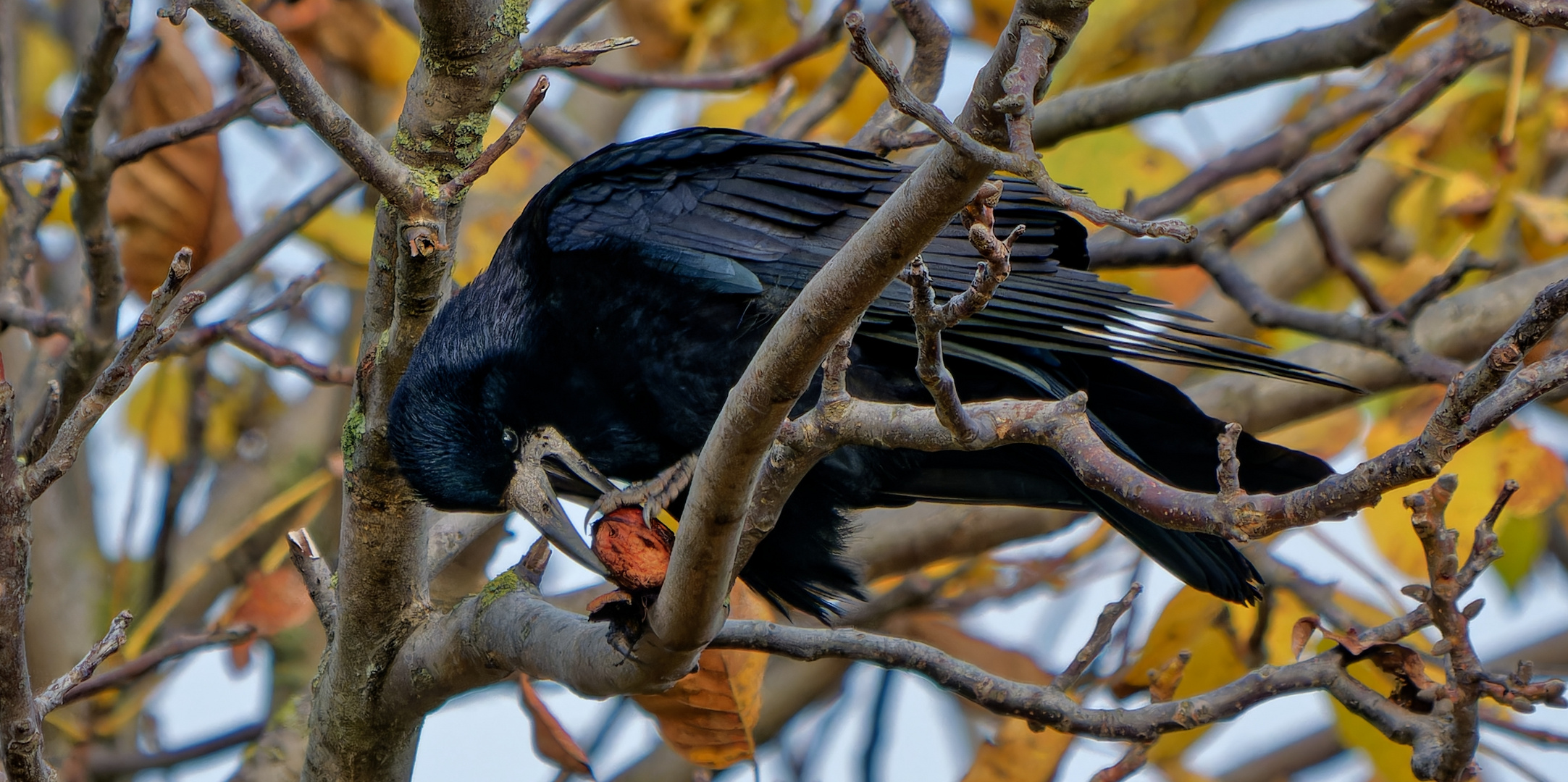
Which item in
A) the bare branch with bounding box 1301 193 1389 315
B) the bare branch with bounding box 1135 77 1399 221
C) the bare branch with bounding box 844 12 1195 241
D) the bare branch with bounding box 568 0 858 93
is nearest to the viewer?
the bare branch with bounding box 844 12 1195 241

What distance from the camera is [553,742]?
2.86 meters

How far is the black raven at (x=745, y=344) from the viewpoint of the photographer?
2916 millimetres

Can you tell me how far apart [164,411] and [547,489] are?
10.4 ft

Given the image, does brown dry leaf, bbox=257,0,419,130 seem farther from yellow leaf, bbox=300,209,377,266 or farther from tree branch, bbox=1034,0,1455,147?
tree branch, bbox=1034,0,1455,147

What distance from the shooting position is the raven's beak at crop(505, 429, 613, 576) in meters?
2.81

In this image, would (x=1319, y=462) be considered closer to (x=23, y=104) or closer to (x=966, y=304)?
(x=966, y=304)

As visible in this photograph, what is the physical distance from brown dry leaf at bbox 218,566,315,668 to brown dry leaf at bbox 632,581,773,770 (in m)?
1.15

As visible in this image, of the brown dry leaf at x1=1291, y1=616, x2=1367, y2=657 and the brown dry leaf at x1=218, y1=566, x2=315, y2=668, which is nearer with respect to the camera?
the brown dry leaf at x1=1291, y1=616, x2=1367, y2=657

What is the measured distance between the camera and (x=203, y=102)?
3617mm

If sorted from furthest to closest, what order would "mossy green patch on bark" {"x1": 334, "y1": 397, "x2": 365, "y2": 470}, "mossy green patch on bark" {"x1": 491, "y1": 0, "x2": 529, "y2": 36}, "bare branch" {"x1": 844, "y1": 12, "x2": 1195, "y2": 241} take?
"mossy green patch on bark" {"x1": 334, "y1": 397, "x2": 365, "y2": 470} → "mossy green patch on bark" {"x1": 491, "y1": 0, "x2": 529, "y2": 36} → "bare branch" {"x1": 844, "y1": 12, "x2": 1195, "y2": 241}

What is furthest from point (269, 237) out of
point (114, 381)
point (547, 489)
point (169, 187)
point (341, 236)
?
point (114, 381)

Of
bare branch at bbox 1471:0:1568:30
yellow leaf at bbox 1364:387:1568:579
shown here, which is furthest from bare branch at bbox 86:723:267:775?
bare branch at bbox 1471:0:1568:30

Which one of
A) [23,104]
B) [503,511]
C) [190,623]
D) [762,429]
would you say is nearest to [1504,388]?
[762,429]

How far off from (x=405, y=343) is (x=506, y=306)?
2.79ft
